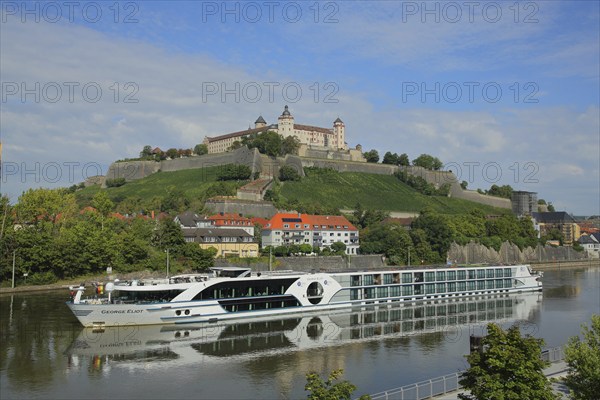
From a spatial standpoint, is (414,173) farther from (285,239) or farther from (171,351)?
(171,351)

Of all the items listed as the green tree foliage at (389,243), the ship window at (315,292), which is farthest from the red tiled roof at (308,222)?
the ship window at (315,292)

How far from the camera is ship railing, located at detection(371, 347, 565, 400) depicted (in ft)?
64.3

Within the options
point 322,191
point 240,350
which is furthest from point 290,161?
point 240,350

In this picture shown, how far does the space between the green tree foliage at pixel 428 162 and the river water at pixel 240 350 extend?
320 feet

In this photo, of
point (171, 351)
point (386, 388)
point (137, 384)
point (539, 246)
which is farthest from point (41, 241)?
point (539, 246)

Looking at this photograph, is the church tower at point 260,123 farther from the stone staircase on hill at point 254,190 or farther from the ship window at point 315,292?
the ship window at point 315,292

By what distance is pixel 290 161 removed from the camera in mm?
114125

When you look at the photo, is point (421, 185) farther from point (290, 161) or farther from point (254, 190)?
point (254, 190)

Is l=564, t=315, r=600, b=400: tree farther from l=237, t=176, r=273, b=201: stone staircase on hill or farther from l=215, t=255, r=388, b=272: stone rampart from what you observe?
l=237, t=176, r=273, b=201: stone staircase on hill

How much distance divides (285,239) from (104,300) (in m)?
44.0

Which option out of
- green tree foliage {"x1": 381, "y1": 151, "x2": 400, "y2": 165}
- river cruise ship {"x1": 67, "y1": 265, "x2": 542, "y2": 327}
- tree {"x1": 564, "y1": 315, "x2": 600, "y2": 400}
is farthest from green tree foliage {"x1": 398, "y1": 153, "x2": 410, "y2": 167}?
tree {"x1": 564, "y1": 315, "x2": 600, "y2": 400}

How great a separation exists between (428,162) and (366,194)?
35043mm

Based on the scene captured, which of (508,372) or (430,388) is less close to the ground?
(508,372)

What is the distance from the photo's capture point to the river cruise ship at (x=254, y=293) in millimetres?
35250
